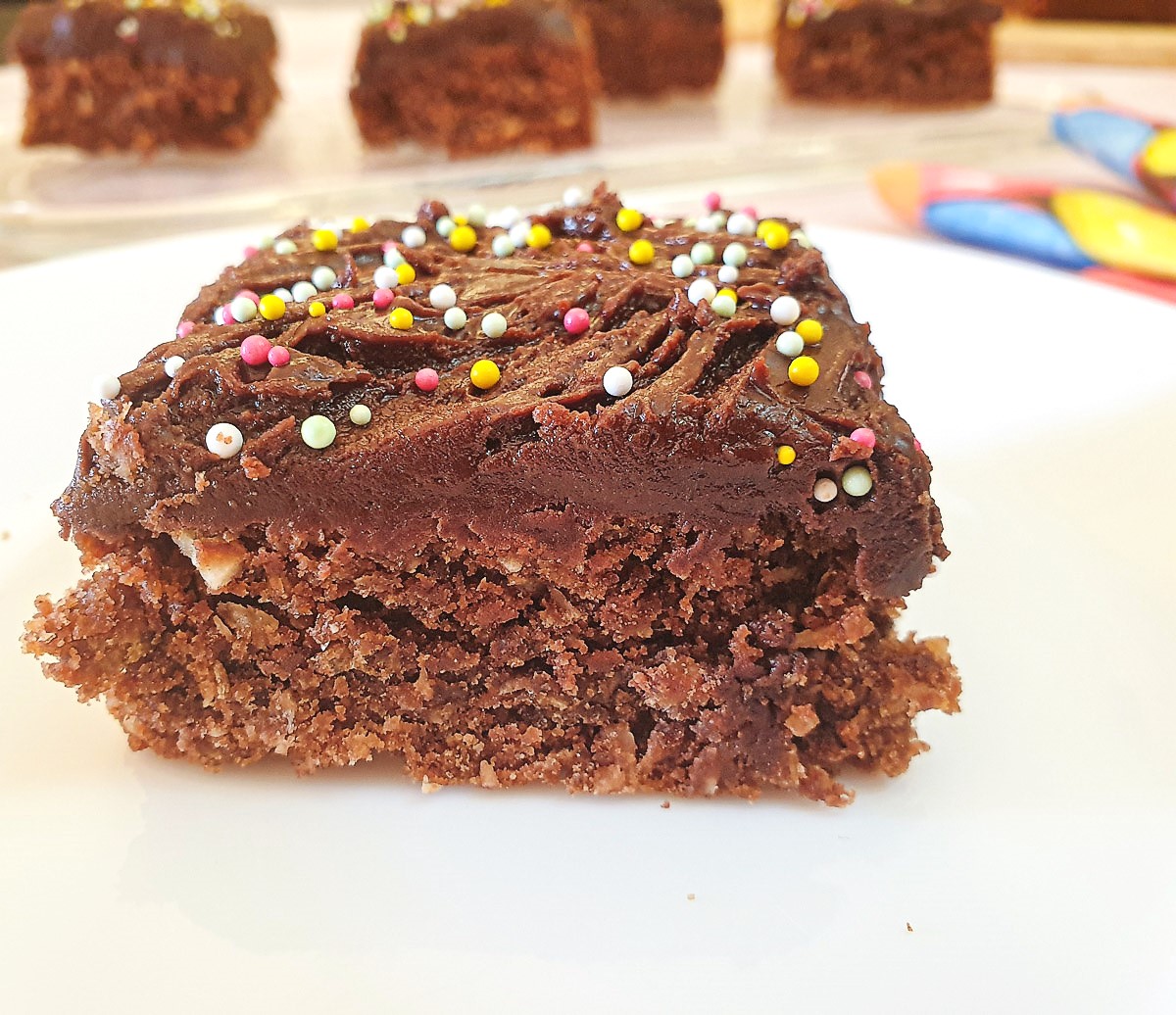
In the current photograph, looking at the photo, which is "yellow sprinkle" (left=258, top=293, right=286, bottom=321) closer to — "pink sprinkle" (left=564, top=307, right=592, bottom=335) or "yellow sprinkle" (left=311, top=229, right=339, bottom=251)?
"yellow sprinkle" (left=311, top=229, right=339, bottom=251)

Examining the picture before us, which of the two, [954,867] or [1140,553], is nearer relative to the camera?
[954,867]

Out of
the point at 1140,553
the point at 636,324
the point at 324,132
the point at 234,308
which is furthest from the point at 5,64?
the point at 1140,553

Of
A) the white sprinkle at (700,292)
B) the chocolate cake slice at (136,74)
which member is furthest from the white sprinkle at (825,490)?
the chocolate cake slice at (136,74)

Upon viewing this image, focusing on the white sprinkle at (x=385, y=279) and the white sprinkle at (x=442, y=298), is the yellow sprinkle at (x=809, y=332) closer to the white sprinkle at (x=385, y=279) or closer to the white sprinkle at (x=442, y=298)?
the white sprinkle at (x=442, y=298)

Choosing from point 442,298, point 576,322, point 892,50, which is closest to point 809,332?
point 576,322

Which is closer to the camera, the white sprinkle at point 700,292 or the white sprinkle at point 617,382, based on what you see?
the white sprinkle at point 617,382

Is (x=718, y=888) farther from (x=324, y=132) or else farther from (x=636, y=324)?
(x=324, y=132)

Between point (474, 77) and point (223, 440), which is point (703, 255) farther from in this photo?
point (474, 77)
